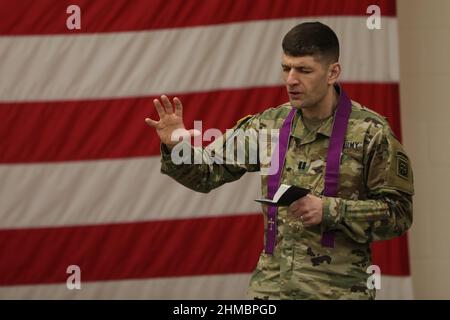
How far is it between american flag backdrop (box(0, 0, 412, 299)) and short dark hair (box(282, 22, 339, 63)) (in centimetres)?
108

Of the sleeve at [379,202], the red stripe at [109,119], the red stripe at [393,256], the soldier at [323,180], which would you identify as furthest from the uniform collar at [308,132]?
the red stripe at [393,256]

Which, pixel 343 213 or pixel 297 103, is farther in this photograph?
pixel 297 103

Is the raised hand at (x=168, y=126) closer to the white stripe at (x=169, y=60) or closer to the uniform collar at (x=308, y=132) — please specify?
the uniform collar at (x=308, y=132)

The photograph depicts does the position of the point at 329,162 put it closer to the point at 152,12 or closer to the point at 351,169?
the point at 351,169

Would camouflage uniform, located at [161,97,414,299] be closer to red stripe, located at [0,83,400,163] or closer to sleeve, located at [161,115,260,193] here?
sleeve, located at [161,115,260,193]

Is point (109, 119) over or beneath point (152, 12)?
beneath

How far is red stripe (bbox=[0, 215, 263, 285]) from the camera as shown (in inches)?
118

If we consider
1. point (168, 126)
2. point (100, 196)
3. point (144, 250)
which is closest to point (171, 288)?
point (144, 250)

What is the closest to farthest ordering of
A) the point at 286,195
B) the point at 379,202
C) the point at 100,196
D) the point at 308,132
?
1. the point at 286,195
2. the point at 379,202
3. the point at 308,132
4. the point at 100,196

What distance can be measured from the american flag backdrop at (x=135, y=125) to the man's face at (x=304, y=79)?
3.54 feet

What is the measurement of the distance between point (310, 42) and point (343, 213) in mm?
419

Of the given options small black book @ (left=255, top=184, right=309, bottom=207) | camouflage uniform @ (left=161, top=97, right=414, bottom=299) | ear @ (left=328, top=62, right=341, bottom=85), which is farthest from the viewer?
ear @ (left=328, top=62, right=341, bottom=85)

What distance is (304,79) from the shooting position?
193 cm

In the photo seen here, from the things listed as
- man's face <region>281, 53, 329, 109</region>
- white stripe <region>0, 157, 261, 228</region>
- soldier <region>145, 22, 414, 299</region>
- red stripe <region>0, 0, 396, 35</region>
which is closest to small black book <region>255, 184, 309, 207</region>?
soldier <region>145, 22, 414, 299</region>
